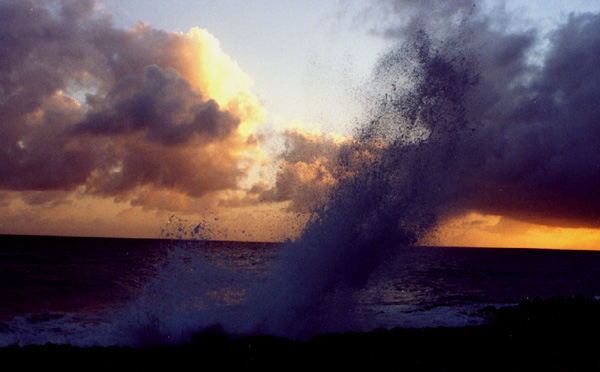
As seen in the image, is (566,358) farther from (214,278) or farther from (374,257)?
(214,278)

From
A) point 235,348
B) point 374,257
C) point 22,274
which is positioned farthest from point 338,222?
point 22,274

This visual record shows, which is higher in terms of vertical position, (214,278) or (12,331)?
(214,278)

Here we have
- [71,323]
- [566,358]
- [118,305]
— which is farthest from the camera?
[118,305]

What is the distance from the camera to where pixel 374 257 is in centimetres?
1503

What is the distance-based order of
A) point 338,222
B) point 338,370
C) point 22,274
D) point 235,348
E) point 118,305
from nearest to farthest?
point 338,370 → point 235,348 → point 338,222 → point 118,305 → point 22,274

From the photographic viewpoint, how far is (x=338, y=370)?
283 inches

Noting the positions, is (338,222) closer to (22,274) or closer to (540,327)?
(540,327)

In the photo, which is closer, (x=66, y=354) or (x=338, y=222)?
(x=66, y=354)

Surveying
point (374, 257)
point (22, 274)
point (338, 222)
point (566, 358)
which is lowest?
point (22, 274)

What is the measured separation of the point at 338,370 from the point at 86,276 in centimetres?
2740

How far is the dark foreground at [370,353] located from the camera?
7.50m

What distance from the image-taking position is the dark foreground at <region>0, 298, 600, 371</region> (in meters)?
7.50

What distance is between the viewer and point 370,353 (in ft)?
27.1

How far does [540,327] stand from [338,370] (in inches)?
323
